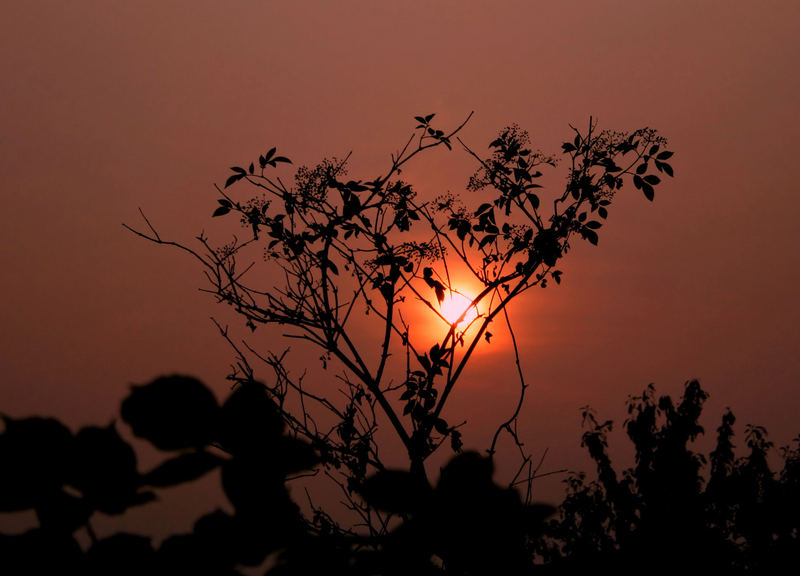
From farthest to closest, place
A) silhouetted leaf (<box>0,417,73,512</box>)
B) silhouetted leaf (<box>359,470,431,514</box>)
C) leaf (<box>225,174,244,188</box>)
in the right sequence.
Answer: leaf (<box>225,174,244,188</box>) → silhouetted leaf (<box>359,470,431,514</box>) → silhouetted leaf (<box>0,417,73,512</box>)

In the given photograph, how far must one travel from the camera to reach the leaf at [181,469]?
53 centimetres

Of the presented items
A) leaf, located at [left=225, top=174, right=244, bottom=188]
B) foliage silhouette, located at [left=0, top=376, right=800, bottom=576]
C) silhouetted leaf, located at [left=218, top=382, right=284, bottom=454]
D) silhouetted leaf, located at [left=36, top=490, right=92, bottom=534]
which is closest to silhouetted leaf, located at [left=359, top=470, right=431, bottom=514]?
foliage silhouette, located at [left=0, top=376, right=800, bottom=576]

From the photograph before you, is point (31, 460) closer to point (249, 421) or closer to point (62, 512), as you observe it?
point (62, 512)

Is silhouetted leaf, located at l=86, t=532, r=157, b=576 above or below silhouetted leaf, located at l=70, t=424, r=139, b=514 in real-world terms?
below

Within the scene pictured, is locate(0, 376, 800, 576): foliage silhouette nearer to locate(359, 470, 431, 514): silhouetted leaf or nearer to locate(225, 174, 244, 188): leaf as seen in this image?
locate(359, 470, 431, 514): silhouetted leaf

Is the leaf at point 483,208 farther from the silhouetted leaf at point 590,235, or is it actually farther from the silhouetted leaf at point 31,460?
the silhouetted leaf at point 31,460

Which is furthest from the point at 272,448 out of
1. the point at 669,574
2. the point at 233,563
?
the point at 669,574

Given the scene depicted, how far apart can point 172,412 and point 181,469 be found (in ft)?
0.15

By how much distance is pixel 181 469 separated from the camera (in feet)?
1.75

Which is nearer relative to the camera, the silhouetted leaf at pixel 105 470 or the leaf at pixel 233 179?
the silhouetted leaf at pixel 105 470

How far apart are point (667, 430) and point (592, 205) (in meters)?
6.75

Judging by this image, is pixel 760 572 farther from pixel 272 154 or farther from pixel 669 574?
pixel 272 154

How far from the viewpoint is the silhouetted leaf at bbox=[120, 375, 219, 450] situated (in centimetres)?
49

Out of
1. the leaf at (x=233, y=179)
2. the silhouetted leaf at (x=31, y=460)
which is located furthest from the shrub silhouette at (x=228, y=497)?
the leaf at (x=233, y=179)
